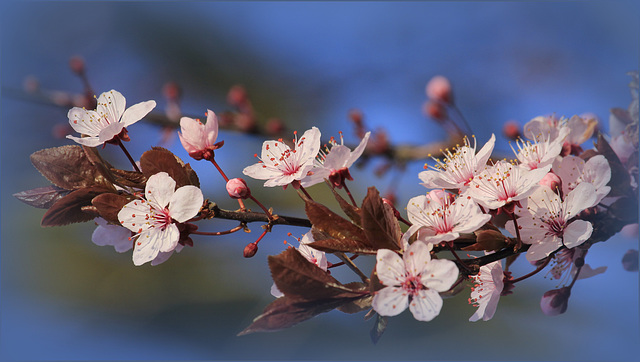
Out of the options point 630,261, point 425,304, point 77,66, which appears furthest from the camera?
point 77,66

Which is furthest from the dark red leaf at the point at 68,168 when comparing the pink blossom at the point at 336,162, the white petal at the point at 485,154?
the white petal at the point at 485,154

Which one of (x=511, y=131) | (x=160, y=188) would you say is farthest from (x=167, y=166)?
(x=511, y=131)

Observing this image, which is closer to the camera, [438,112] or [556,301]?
→ [556,301]

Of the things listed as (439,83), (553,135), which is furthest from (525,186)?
(439,83)

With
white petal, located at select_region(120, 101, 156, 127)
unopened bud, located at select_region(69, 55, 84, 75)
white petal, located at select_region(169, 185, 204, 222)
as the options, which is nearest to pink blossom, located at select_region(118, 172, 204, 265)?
white petal, located at select_region(169, 185, 204, 222)

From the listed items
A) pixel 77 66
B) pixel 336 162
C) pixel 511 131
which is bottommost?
pixel 336 162

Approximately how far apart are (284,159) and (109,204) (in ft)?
0.75

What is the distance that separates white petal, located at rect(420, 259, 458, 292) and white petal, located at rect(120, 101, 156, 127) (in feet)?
1.36

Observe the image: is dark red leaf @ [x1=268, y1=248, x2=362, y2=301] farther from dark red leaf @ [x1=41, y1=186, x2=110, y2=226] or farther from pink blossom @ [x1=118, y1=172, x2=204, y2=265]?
dark red leaf @ [x1=41, y1=186, x2=110, y2=226]

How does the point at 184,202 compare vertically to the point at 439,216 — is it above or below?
above

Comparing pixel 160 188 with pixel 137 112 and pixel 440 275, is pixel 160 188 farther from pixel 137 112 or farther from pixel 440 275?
pixel 440 275

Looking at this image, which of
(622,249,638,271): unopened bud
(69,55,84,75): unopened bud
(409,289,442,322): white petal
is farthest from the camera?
(69,55,84,75): unopened bud

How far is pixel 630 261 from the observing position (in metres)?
0.75

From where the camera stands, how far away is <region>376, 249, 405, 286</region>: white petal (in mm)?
505
